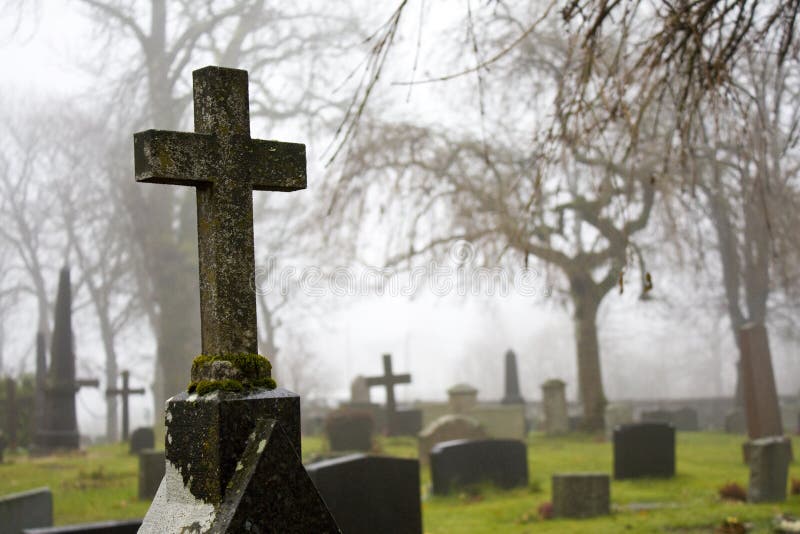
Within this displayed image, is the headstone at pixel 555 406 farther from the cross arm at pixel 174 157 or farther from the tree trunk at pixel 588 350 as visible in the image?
the cross arm at pixel 174 157

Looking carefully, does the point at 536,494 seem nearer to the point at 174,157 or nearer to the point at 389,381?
Answer: the point at 174,157

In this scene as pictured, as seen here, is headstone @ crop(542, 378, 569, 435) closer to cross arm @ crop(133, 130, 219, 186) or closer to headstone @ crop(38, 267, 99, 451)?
headstone @ crop(38, 267, 99, 451)

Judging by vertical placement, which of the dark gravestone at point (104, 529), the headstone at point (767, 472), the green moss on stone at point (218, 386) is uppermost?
the green moss on stone at point (218, 386)

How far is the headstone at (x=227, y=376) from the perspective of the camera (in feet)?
9.74

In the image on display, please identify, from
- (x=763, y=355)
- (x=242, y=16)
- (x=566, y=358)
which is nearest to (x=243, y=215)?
(x=763, y=355)

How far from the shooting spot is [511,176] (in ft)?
68.5

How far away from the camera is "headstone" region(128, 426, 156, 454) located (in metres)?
18.2

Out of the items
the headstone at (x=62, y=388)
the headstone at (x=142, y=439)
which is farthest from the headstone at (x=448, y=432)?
the headstone at (x=62, y=388)

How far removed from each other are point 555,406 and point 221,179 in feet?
67.2

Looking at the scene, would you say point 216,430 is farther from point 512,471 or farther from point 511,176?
point 511,176

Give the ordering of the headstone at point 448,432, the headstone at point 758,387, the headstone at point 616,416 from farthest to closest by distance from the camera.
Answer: the headstone at point 616,416, the headstone at point 448,432, the headstone at point 758,387

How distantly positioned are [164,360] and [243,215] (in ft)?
75.4

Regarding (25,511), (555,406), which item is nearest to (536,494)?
(25,511)

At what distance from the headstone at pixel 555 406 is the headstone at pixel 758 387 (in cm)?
1065
